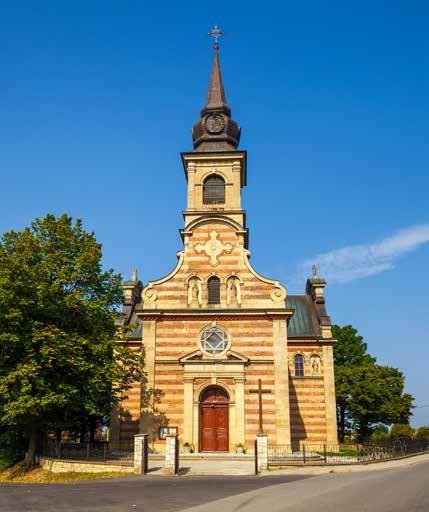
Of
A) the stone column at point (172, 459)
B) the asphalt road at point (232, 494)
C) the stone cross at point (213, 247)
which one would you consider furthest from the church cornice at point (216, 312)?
the asphalt road at point (232, 494)

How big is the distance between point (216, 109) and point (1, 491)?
95.9 ft

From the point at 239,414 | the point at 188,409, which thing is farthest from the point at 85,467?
the point at 239,414

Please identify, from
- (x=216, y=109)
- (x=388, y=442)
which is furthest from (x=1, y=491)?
(x=216, y=109)

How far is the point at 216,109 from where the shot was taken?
38.8 meters

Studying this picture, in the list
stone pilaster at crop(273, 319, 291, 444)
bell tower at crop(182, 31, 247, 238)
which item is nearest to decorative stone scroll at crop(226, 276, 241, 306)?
stone pilaster at crop(273, 319, 291, 444)

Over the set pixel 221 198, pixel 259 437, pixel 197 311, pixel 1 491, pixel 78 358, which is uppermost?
pixel 221 198

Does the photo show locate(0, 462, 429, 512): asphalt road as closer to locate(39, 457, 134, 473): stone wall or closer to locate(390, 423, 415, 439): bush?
locate(39, 457, 134, 473): stone wall

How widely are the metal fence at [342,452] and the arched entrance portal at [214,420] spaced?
9.45 feet

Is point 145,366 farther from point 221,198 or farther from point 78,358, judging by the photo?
point 221,198

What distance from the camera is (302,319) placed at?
39688 mm

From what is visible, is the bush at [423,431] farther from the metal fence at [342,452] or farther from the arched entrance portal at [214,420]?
the arched entrance portal at [214,420]

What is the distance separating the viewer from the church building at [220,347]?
1165 inches

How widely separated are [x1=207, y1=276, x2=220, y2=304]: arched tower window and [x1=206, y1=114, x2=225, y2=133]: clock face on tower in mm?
12147

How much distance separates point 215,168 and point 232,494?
25.0 m
